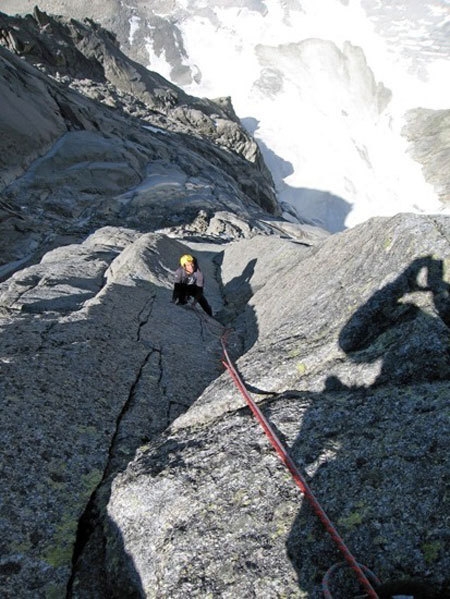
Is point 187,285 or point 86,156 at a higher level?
point 86,156

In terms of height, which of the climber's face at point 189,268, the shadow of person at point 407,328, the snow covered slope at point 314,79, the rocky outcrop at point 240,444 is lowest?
the rocky outcrop at point 240,444

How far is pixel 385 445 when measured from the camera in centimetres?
384

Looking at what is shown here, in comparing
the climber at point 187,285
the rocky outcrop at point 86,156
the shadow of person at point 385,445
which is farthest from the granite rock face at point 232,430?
the rocky outcrop at point 86,156

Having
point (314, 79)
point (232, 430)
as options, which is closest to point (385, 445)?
point (232, 430)

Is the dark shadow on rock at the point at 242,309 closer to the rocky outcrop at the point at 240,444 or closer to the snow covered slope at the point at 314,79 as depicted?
the rocky outcrop at the point at 240,444

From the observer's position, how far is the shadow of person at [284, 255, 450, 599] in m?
3.20

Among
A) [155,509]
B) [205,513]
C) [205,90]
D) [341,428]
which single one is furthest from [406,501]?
[205,90]

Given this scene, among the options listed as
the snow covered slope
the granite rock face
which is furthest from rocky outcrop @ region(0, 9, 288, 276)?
the snow covered slope

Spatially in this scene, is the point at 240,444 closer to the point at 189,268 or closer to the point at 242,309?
the point at 189,268

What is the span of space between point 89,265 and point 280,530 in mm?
11338

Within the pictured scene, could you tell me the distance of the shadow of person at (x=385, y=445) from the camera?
3.20 meters

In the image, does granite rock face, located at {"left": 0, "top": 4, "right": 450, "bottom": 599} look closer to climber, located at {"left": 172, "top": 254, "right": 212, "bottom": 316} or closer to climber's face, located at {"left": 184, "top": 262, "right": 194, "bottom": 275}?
climber, located at {"left": 172, "top": 254, "right": 212, "bottom": 316}

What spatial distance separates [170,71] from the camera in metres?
117

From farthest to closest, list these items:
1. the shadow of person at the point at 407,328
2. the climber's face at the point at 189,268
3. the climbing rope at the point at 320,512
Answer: the climber's face at the point at 189,268
the shadow of person at the point at 407,328
the climbing rope at the point at 320,512
